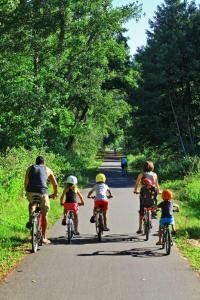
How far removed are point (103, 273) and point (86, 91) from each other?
27.6 metres

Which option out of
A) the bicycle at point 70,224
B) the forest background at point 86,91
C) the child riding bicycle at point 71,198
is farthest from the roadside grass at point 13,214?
the child riding bicycle at point 71,198

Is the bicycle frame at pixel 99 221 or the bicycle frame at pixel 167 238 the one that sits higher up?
the bicycle frame at pixel 99 221

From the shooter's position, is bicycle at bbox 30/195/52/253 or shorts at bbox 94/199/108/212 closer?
Answer: bicycle at bbox 30/195/52/253

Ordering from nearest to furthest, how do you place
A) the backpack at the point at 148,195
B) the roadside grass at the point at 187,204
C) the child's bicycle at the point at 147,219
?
the roadside grass at the point at 187,204 < the child's bicycle at the point at 147,219 < the backpack at the point at 148,195

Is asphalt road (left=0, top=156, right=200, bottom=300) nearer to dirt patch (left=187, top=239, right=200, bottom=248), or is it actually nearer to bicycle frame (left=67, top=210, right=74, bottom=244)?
bicycle frame (left=67, top=210, right=74, bottom=244)

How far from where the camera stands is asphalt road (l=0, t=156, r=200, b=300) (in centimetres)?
763

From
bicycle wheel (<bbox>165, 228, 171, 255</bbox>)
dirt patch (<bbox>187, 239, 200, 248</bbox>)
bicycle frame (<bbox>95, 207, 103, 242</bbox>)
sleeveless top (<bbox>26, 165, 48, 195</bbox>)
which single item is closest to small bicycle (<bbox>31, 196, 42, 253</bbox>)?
sleeveless top (<bbox>26, 165, 48, 195</bbox>)

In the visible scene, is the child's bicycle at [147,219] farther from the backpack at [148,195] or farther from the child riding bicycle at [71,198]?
the child riding bicycle at [71,198]

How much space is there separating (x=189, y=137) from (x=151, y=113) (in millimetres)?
3489

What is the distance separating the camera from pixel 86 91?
35688 millimetres

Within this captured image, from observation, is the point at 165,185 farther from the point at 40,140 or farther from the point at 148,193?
the point at 148,193

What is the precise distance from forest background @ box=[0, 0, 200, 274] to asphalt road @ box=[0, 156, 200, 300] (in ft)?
2.45

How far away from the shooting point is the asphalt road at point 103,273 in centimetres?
763

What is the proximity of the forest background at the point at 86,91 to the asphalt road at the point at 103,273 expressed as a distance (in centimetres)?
75
